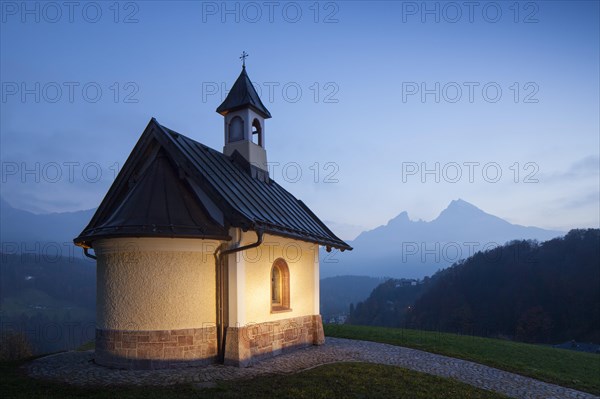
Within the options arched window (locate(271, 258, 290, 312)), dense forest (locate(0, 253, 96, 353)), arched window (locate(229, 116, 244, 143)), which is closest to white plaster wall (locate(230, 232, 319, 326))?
arched window (locate(271, 258, 290, 312))

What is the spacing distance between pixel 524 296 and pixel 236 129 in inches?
2092

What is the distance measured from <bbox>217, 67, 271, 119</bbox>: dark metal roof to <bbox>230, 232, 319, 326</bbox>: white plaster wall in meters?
5.42

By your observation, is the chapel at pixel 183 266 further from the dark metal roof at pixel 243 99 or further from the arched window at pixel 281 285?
the dark metal roof at pixel 243 99

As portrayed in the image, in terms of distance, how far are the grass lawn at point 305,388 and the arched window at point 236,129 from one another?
29.2 feet

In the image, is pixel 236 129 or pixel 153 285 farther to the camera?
pixel 236 129

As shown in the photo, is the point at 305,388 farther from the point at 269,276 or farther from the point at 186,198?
the point at 186,198

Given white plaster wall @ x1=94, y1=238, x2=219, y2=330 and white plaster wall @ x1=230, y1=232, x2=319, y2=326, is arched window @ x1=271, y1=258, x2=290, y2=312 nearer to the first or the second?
white plaster wall @ x1=230, y1=232, x2=319, y2=326

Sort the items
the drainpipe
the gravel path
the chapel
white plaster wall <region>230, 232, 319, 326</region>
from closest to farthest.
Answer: the gravel path, the chapel, the drainpipe, white plaster wall <region>230, 232, 319, 326</region>

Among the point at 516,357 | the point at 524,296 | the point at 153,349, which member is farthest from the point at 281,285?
the point at 524,296

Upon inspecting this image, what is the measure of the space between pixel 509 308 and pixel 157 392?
56988 millimetres

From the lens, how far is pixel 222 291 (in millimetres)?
10344

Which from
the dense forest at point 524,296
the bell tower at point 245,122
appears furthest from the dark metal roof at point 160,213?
the dense forest at point 524,296

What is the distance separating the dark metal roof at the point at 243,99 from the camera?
15094 millimetres

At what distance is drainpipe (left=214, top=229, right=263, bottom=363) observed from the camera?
10.1 meters
